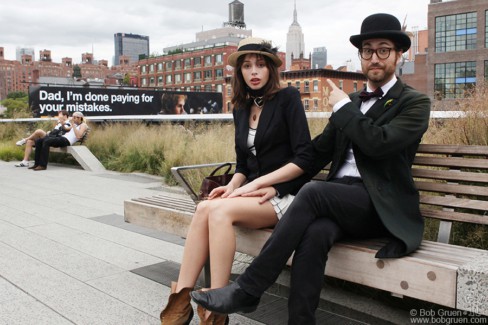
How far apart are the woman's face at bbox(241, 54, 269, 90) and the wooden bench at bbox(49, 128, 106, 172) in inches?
314

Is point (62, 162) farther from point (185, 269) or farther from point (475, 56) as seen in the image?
point (475, 56)

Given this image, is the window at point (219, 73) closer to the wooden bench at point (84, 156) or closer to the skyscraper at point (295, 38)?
the skyscraper at point (295, 38)

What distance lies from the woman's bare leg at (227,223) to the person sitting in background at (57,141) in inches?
362

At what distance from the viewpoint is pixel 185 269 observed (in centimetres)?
278

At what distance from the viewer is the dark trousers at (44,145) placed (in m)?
11.0

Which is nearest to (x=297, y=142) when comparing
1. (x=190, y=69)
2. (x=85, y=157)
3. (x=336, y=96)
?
(x=336, y=96)

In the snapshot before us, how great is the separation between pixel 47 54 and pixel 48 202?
202 meters

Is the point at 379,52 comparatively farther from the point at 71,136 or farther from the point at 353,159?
the point at 71,136

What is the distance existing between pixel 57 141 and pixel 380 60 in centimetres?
978

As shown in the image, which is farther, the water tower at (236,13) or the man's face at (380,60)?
the water tower at (236,13)

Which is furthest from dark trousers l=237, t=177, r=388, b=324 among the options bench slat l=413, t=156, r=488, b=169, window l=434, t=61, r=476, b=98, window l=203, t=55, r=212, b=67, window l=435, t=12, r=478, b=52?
window l=203, t=55, r=212, b=67

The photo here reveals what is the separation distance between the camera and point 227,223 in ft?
8.95

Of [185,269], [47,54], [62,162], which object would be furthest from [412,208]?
[47,54]

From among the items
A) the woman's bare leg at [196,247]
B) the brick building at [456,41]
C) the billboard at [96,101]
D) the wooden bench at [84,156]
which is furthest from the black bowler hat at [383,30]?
the brick building at [456,41]
